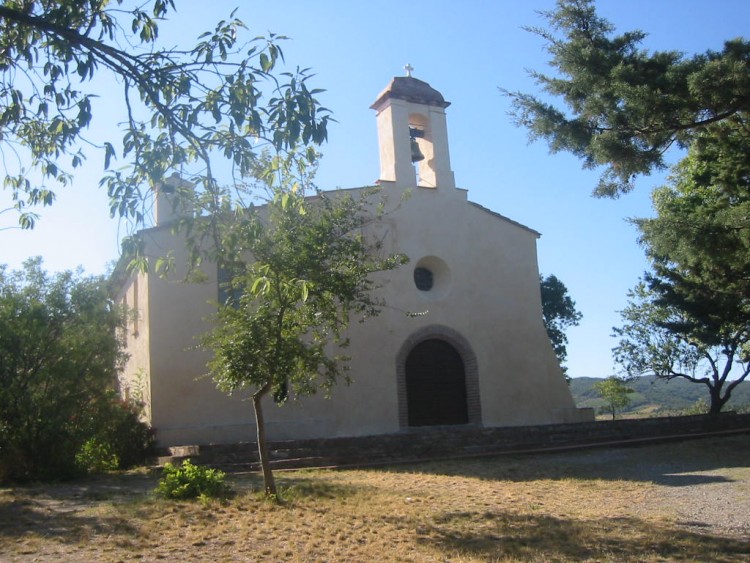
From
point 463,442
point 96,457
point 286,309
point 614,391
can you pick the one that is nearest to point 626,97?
point 286,309

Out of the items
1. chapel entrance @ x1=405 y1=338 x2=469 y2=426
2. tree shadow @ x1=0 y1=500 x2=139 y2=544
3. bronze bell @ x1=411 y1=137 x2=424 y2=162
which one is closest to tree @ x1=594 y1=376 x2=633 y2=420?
chapel entrance @ x1=405 y1=338 x2=469 y2=426

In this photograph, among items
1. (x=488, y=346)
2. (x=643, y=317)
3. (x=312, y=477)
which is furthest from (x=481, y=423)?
(x=643, y=317)

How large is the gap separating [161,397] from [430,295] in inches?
289

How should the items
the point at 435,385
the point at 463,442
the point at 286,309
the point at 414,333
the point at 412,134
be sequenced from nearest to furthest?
the point at 286,309, the point at 463,442, the point at 414,333, the point at 435,385, the point at 412,134

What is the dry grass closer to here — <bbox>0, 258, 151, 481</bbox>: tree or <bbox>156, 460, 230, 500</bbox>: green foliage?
<bbox>156, 460, 230, 500</bbox>: green foliage

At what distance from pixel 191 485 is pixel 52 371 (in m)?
4.25

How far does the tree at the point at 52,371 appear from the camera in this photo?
12.2m

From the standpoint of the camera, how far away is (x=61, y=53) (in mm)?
6520

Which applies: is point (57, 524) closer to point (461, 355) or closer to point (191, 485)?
point (191, 485)

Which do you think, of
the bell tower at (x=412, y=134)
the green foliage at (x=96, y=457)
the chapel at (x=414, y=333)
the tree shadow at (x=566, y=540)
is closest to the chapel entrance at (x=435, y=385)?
the chapel at (x=414, y=333)

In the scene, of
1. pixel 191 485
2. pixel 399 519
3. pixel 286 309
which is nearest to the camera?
pixel 399 519

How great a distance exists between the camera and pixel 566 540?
7.93 m

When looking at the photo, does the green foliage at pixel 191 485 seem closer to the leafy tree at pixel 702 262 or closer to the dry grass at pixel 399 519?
the dry grass at pixel 399 519

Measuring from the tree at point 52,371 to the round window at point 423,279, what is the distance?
27.3 ft
